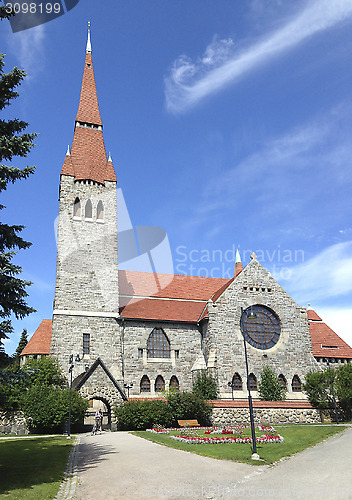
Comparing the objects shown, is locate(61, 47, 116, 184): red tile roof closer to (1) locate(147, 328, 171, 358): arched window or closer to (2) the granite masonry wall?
(2) the granite masonry wall

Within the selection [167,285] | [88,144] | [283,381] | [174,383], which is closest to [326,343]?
Result: [283,381]

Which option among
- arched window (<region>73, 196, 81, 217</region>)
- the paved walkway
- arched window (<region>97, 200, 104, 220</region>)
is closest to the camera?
the paved walkway

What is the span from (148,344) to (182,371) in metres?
3.39

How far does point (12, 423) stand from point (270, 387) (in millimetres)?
17860

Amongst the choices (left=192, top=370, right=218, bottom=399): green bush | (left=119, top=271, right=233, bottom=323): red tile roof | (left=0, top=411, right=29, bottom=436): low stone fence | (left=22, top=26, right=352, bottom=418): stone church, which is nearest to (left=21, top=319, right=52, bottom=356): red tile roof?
(left=22, top=26, right=352, bottom=418): stone church

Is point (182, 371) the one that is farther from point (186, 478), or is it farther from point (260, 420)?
point (186, 478)

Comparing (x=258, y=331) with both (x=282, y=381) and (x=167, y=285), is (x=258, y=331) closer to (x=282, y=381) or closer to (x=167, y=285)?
(x=282, y=381)

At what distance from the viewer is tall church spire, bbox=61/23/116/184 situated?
35.3 meters

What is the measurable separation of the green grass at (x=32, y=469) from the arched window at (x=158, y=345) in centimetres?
1421

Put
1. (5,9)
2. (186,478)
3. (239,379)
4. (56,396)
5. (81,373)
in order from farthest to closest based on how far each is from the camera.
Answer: (239,379) < (81,373) < (56,396) < (5,9) < (186,478)

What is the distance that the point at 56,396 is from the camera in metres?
24.2

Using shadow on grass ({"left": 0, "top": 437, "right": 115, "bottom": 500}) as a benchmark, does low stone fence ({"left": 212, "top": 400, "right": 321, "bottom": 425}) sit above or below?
above

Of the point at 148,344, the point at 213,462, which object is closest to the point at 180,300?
the point at 148,344

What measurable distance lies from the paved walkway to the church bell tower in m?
15.4
